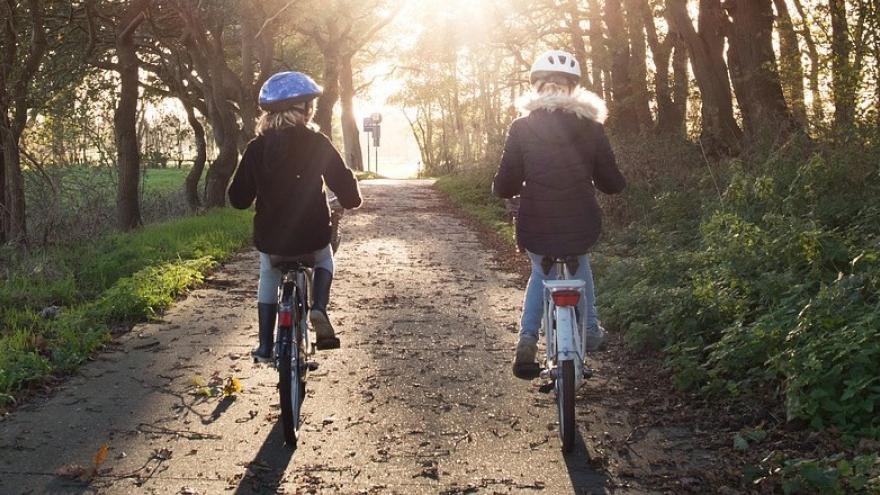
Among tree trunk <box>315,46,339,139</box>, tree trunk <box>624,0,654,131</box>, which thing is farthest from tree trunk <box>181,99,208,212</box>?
tree trunk <box>315,46,339,139</box>

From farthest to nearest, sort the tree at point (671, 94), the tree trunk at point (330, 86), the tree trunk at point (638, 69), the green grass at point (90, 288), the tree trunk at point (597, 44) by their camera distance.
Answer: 1. the tree trunk at point (330, 86)
2. the tree trunk at point (597, 44)
3. the tree trunk at point (638, 69)
4. the tree at point (671, 94)
5. the green grass at point (90, 288)

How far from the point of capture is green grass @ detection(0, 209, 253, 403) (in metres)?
6.62

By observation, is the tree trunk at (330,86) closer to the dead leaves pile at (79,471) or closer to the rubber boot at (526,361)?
the rubber boot at (526,361)

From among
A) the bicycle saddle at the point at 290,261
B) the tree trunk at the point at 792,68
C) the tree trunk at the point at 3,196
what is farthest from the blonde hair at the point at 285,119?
the tree trunk at the point at 3,196

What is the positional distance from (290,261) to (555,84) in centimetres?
185

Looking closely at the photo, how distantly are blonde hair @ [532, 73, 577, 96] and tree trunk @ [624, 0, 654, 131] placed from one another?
13139mm

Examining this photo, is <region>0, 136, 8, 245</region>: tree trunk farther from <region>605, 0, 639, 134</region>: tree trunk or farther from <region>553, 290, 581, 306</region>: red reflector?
<region>605, 0, 639, 134</region>: tree trunk

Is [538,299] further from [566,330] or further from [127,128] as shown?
[127,128]

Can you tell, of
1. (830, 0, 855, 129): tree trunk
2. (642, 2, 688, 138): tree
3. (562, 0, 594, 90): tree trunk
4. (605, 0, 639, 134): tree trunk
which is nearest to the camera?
(830, 0, 855, 129): tree trunk

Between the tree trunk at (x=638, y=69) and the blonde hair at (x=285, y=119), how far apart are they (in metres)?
13.4

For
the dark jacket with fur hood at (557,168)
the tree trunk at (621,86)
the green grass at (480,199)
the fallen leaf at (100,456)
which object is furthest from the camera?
the tree trunk at (621,86)

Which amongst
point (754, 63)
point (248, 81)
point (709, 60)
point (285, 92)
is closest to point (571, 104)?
point (285, 92)

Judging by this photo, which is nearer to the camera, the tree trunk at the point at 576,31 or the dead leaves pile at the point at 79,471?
the dead leaves pile at the point at 79,471

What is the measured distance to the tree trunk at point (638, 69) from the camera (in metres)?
17.8
